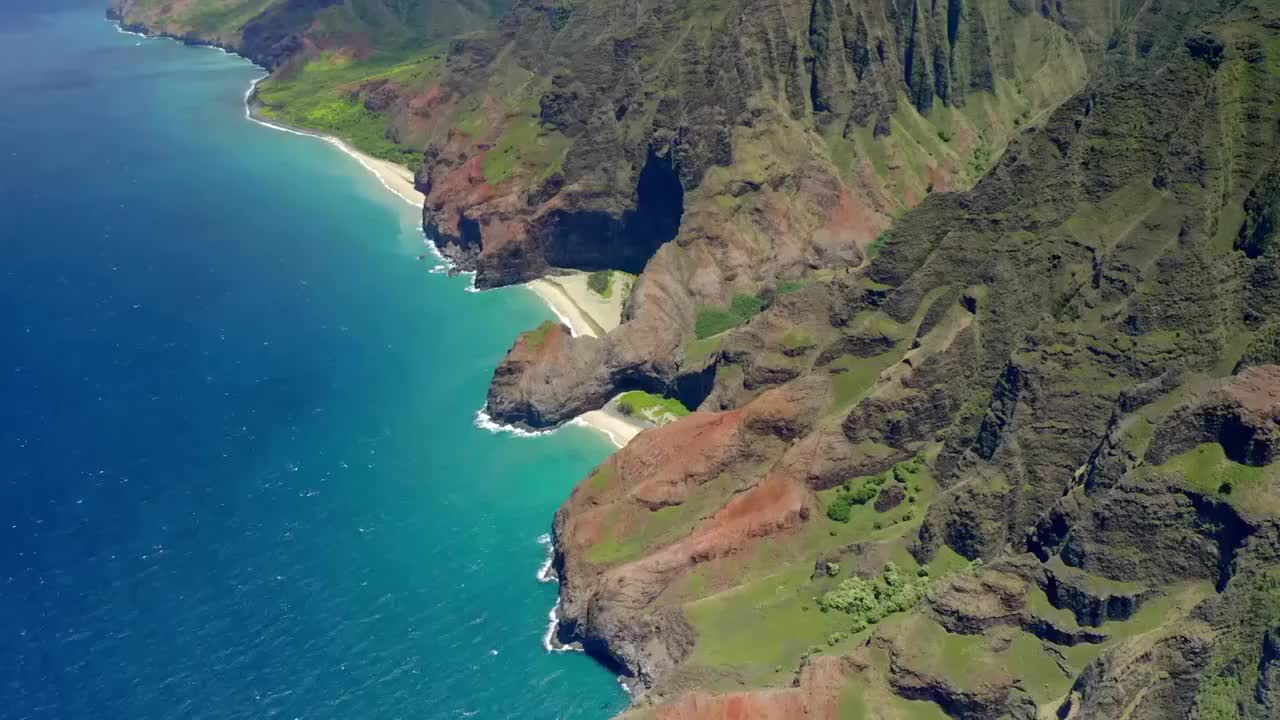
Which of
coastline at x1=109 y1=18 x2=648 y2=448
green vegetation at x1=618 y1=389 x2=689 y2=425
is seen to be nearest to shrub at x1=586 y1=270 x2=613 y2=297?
coastline at x1=109 y1=18 x2=648 y2=448

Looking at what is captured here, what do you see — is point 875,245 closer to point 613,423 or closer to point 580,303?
point 580,303

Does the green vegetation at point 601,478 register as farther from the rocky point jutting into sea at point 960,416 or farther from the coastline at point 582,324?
the coastline at point 582,324

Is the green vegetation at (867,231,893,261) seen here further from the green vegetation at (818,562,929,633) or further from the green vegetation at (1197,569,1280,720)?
the green vegetation at (1197,569,1280,720)

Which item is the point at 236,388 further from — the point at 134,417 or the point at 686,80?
the point at 686,80

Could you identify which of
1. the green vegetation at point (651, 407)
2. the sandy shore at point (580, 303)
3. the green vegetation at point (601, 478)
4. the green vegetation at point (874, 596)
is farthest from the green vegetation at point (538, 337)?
the green vegetation at point (874, 596)

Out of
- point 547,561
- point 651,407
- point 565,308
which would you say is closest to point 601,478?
point 547,561
